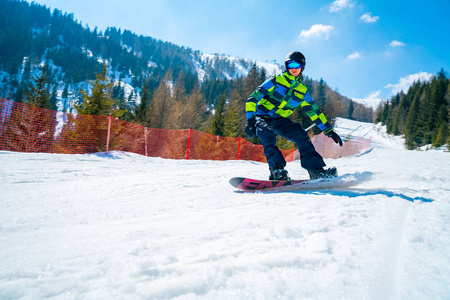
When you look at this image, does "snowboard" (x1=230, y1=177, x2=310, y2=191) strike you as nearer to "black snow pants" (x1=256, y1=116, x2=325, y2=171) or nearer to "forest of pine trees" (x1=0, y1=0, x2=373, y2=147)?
"black snow pants" (x1=256, y1=116, x2=325, y2=171)

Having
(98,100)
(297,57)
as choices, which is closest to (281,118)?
(297,57)

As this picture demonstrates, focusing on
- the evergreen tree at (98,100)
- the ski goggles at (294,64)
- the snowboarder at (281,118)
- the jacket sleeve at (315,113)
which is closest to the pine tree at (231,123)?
the evergreen tree at (98,100)

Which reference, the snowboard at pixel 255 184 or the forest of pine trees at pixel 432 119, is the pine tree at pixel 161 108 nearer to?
the snowboard at pixel 255 184

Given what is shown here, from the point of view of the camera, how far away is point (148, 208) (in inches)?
64.3

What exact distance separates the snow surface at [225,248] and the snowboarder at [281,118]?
81 cm

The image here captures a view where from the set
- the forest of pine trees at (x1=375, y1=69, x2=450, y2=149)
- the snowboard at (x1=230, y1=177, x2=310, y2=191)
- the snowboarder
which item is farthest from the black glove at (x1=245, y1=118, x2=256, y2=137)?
the forest of pine trees at (x1=375, y1=69, x2=450, y2=149)

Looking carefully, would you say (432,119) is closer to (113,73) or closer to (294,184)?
(294,184)

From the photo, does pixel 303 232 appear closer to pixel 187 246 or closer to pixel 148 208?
pixel 187 246

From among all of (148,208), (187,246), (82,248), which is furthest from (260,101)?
(82,248)

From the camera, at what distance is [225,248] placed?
958 millimetres

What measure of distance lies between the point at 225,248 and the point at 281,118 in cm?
215

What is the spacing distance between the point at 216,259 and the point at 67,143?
37.6 feet

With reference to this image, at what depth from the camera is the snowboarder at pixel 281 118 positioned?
2572 mm

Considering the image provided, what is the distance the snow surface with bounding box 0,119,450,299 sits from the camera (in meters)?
0.71
